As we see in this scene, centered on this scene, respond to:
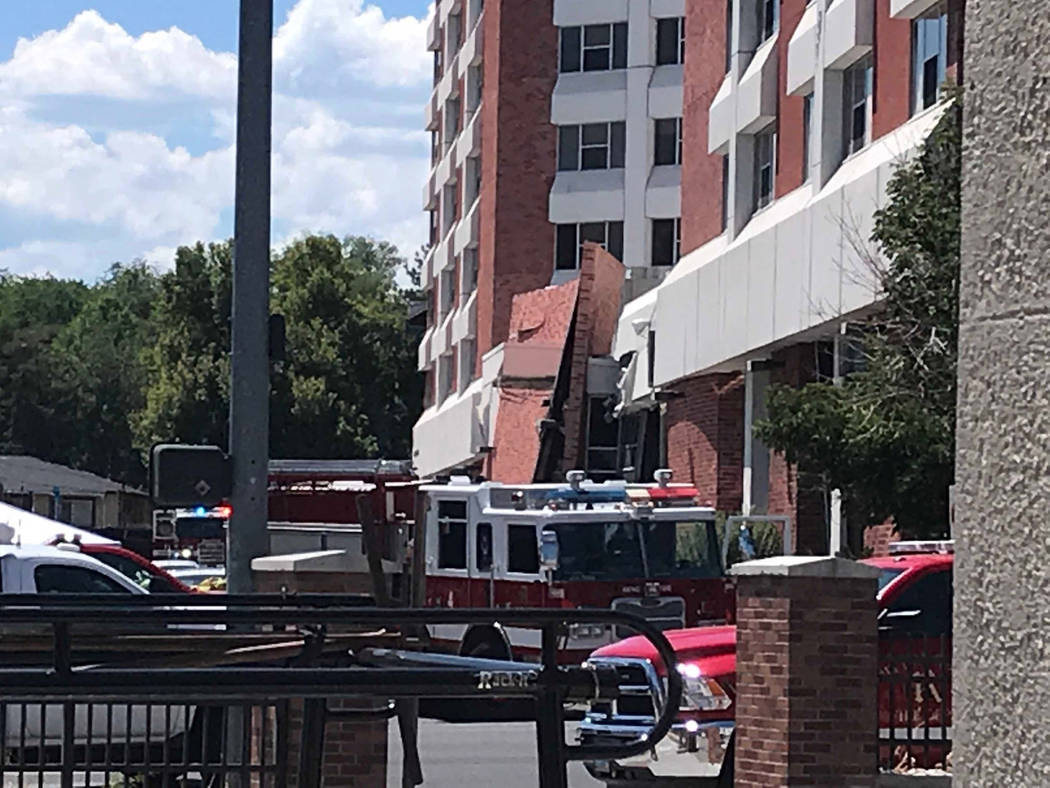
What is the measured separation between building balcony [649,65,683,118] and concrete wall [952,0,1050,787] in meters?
51.3

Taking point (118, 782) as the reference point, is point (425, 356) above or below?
above

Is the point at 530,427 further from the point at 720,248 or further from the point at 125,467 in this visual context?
the point at 125,467

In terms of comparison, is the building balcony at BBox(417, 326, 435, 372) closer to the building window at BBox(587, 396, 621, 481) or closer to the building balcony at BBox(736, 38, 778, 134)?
the building window at BBox(587, 396, 621, 481)

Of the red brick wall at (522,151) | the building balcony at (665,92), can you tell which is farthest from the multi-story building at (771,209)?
the red brick wall at (522,151)

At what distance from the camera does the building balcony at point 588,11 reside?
54156 millimetres

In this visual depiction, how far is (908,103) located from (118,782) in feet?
65.5

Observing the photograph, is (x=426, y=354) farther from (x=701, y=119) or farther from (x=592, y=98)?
(x=701, y=119)

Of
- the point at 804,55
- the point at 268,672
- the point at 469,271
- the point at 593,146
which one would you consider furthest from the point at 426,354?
the point at 268,672

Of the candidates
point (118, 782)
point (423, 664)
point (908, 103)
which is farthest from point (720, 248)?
point (423, 664)

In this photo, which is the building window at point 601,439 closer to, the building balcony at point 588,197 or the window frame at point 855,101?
the building balcony at point 588,197

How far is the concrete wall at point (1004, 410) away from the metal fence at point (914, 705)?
9.43m

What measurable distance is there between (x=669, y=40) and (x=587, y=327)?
45.1 ft

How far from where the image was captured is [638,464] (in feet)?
145

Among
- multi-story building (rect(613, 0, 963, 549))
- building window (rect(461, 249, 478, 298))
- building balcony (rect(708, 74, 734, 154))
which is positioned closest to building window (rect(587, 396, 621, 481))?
multi-story building (rect(613, 0, 963, 549))
